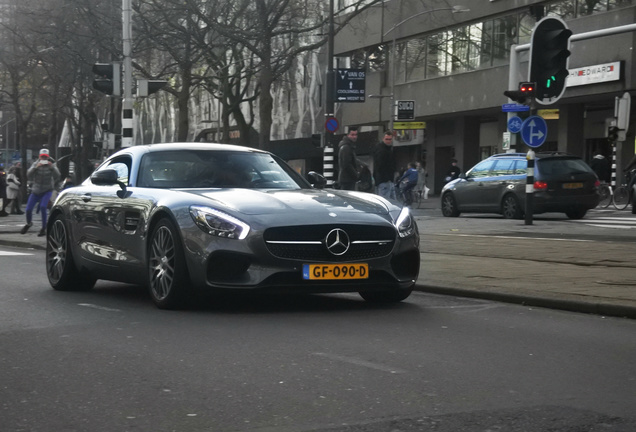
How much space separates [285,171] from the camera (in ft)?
34.6

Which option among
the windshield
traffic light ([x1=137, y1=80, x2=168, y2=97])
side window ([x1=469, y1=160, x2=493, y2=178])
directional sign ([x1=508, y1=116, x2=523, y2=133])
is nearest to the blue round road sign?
side window ([x1=469, y1=160, x2=493, y2=178])

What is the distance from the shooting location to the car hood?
8.93 metres

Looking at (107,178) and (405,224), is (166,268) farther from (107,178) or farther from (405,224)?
(405,224)

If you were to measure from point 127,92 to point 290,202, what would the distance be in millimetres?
16901

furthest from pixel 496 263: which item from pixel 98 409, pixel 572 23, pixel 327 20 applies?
pixel 572 23

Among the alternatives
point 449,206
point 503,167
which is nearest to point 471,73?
point 449,206

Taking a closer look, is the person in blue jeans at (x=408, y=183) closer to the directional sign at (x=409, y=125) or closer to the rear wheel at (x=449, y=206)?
the rear wheel at (x=449, y=206)

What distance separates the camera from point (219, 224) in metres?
8.77

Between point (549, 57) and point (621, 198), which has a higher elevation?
point (549, 57)

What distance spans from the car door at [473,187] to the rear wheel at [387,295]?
18.8 metres

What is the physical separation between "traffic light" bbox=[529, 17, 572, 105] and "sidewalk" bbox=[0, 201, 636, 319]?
4.40m

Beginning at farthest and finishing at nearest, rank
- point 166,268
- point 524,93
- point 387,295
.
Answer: point 524,93 < point 387,295 < point 166,268

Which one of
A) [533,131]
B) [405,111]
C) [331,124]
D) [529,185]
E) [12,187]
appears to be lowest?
[12,187]

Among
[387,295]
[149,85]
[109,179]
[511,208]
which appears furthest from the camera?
[511,208]
